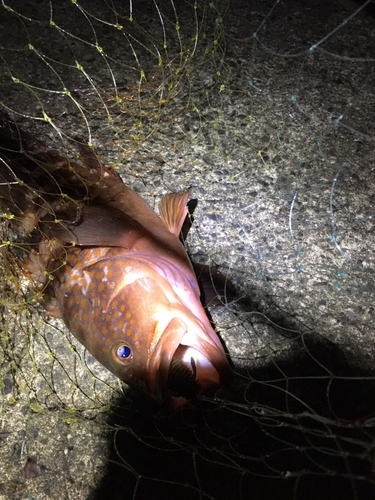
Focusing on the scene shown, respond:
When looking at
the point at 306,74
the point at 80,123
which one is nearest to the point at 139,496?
the point at 80,123

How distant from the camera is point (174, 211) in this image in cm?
272

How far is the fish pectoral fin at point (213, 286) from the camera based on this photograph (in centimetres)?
267

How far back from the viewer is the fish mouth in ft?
6.93

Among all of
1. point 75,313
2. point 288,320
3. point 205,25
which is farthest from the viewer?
point 205,25

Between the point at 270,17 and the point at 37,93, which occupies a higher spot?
the point at 270,17

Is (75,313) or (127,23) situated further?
(127,23)

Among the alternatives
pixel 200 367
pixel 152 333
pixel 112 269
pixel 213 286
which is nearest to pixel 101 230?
pixel 112 269

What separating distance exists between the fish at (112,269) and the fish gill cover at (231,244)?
21 cm

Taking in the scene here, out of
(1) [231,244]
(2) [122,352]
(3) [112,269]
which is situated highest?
(1) [231,244]

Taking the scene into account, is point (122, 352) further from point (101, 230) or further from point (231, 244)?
point (231, 244)

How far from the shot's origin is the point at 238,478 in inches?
87.7

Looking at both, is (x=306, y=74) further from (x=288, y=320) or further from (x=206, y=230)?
(x=288, y=320)

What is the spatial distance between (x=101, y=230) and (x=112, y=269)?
22cm

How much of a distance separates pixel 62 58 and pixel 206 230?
207 cm
